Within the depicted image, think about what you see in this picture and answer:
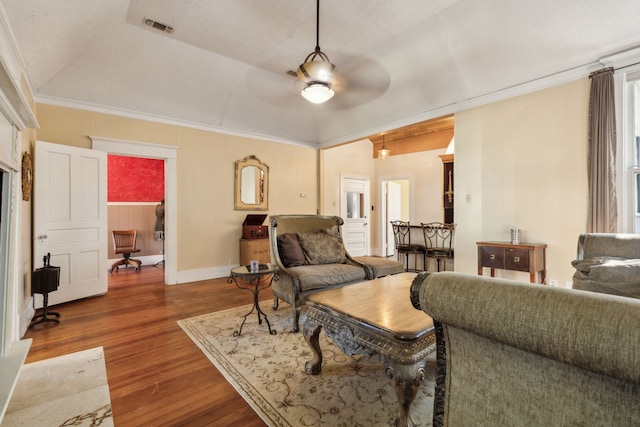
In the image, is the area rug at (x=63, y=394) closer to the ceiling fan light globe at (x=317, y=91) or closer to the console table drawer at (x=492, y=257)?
the ceiling fan light globe at (x=317, y=91)

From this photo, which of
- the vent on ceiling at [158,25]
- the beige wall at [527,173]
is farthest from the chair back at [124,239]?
the beige wall at [527,173]

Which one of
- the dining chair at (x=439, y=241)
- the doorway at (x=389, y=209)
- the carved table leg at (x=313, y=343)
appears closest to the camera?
the carved table leg at (x=313, y=343)

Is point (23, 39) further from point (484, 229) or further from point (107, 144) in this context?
point (484, 229)

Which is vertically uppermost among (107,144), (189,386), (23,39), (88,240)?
(23,39)

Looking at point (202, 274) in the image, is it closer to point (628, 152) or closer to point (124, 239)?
point (124, 239)

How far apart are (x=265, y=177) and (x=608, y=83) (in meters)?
5.05

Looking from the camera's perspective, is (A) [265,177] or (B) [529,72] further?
(A) [265,177]

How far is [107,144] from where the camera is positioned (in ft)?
14.3

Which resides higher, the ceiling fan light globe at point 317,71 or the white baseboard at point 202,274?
the ceiling fan light globe at point 317,71

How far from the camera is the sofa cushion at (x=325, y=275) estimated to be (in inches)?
119

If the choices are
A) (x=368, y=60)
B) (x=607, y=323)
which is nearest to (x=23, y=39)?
(x=368, y=60)

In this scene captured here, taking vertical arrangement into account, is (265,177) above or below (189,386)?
above

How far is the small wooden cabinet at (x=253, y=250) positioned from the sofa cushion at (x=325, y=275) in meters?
2.28

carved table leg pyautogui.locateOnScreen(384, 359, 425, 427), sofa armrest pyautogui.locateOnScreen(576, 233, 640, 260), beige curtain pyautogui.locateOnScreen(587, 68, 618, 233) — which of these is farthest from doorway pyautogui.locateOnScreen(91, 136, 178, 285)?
beige curtain pyautogui.locateOnScreen(587, 68, 618, 233)
